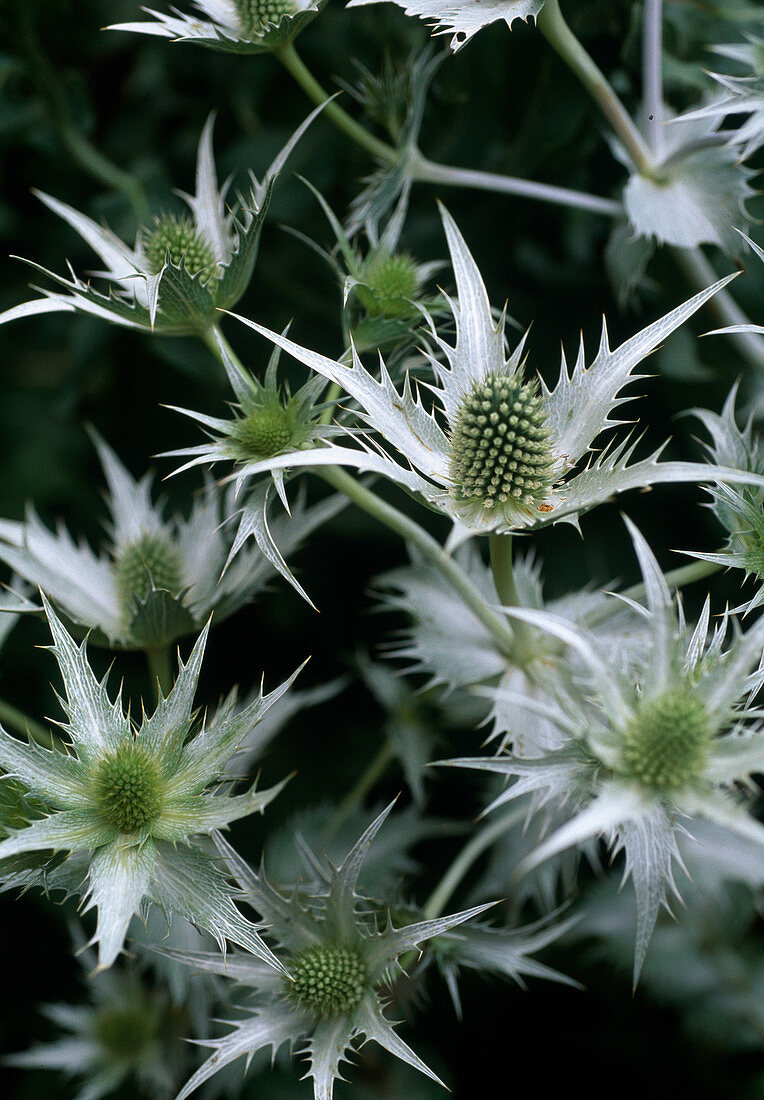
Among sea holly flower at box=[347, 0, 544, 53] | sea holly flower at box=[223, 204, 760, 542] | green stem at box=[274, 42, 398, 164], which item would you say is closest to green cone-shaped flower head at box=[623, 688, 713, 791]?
sea holly flower at box=[223, 204, 760, 542]

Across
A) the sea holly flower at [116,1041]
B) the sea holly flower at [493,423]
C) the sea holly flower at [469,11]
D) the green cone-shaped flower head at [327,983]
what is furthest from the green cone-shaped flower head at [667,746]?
the sea holly flower at [116,1041]

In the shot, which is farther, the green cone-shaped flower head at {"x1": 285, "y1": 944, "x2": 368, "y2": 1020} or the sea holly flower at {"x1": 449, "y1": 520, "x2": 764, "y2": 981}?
the green cone-shaped flower head at {"x1": 285, "y1": 944, "x2": 368, "y2": 1020}

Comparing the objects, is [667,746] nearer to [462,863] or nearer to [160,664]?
[462,863]

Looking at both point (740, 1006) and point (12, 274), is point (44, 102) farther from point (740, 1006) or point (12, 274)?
point (740, 1006)

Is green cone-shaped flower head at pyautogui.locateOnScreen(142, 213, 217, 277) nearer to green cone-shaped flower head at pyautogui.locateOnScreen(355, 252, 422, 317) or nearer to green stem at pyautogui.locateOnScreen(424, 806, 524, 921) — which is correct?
green cone-shaped flower head at pyautogui.locateOnScreen(355, 252, 422, 317)

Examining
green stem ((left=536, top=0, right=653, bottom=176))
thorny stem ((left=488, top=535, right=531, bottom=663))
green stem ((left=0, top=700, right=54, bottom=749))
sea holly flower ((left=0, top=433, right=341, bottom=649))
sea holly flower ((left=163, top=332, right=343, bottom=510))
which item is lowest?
green stem ((left=0, top=700, right=54, bottom=749))

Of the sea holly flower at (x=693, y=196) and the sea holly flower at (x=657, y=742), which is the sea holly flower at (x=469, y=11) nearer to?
the sea holly flower at (x=693, y=196)

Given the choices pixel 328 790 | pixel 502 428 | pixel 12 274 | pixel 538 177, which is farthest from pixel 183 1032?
pixel 538 177
